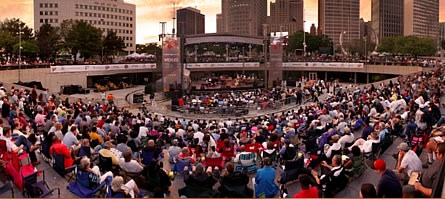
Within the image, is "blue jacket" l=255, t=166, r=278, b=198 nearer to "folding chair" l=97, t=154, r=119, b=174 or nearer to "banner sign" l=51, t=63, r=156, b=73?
"folding chair" l=97, t=154, r=119, b=174

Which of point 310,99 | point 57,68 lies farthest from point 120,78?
point 310,99

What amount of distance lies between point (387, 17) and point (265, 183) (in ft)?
595

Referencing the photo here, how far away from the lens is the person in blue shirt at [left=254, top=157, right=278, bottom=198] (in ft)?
28.4

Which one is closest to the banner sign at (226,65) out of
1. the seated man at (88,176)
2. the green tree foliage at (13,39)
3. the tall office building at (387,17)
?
the green tree foliage at (13,39)

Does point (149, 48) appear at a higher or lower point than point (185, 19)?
lower

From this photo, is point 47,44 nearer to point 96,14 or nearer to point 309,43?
point 309,43

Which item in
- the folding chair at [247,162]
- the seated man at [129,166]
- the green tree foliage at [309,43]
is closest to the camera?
the seated man at [129,166]

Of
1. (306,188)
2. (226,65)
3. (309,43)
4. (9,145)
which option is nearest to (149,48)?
(309,43)

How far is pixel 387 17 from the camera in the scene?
17400 cm

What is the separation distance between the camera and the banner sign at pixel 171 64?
41.8 m

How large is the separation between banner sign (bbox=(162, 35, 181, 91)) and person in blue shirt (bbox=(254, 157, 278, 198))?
3379cm

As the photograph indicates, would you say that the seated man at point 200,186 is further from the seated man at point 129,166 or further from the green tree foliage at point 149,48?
the green tree foliage at point 149,48

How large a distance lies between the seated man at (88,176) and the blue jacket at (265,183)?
3.05 meters

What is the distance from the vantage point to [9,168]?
8906 mm
